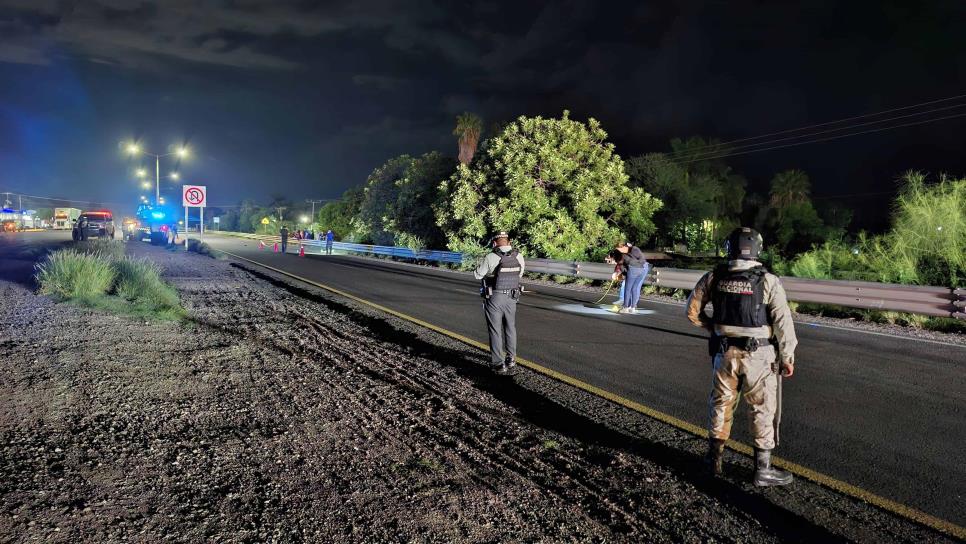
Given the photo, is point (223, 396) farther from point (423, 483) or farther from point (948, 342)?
point (948, 342)

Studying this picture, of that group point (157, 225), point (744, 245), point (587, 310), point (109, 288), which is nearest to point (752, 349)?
point (744, 245)

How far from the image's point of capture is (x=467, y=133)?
3362 cm

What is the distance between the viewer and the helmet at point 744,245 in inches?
168

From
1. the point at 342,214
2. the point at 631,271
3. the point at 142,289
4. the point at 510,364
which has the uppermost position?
the point at 342,214

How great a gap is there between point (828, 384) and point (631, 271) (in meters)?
6.14

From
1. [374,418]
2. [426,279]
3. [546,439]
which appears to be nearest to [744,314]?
[546,439]

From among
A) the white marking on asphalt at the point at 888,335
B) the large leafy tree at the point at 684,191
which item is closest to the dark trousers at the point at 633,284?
the white marking on asphalt at the point at 888,335

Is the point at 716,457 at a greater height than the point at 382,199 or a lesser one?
lesser

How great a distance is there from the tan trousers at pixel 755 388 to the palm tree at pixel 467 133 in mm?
28702

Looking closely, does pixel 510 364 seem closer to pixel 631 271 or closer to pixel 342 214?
pixel 631 271

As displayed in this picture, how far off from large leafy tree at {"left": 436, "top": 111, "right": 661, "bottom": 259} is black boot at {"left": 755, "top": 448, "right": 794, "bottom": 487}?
2034 cm

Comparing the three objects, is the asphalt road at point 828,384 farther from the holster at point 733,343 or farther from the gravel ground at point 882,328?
the holster at point 733,343

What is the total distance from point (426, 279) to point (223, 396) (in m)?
15.5

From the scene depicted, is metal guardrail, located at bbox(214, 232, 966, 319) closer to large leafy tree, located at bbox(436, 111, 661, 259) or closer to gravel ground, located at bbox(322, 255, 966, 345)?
gravel ground, located at bbox(322, 255, 966, 345)
